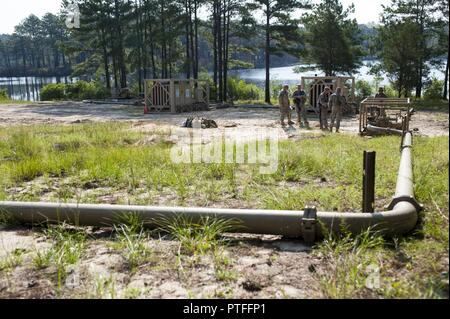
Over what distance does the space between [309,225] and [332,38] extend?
103 ft

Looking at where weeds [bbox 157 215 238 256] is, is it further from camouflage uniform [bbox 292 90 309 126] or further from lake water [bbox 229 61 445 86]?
lake water [bbox 229 61 445 86]

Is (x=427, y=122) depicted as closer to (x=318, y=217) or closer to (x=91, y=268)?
(x=318, y=217)

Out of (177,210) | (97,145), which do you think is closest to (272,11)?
(97,145)

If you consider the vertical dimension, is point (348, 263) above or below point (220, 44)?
below

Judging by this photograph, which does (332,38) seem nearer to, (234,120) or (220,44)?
(220,44)

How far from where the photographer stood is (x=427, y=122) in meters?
18.5

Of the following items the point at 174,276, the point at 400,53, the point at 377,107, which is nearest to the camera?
the point at 174,276

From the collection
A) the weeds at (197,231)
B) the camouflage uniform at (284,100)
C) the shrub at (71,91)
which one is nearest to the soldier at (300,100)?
the camouflage uniform at (284,100)

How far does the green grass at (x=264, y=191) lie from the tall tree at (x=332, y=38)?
23.8 meters

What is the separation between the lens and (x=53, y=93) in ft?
147

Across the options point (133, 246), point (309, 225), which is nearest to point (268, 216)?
point (309, 225)

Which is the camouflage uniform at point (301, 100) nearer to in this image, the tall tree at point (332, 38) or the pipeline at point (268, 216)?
the pipeline at point (268, 216)
